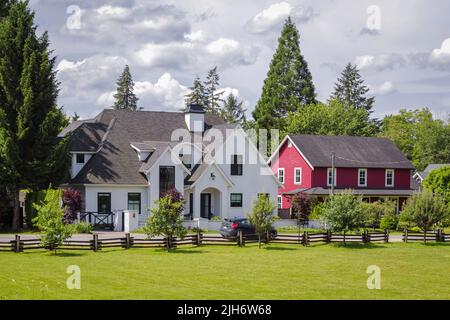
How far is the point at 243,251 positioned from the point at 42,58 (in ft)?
71.2

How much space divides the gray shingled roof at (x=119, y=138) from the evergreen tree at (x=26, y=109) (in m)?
3.35

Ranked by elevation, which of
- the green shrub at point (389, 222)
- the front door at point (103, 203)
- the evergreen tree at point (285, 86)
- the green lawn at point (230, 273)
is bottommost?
the green lawn at point (230, 273)

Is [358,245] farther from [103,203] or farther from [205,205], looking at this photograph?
[103,203]

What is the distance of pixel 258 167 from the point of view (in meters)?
56.7

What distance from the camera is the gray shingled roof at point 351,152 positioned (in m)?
64.4

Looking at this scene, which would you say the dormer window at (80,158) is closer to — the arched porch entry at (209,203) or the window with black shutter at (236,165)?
the arched porch entry at (209,203)

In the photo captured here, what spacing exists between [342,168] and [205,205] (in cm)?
1565

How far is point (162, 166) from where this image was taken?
5231 centimetres

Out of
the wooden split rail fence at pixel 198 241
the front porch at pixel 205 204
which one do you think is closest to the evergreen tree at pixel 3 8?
the front porch at pixel 205 204

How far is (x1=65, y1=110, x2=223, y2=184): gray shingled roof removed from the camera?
Answer: 52.1 meters

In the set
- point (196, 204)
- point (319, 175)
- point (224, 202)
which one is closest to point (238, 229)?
point (196, 204)

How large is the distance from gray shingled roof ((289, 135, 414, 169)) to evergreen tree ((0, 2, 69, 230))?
25.0 meters

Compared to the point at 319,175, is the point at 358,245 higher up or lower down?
lower down
